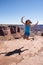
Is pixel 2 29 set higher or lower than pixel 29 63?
lower

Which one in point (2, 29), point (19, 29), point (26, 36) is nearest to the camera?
point (26, 36)

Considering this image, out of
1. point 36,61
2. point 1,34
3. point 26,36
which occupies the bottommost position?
point 1,34

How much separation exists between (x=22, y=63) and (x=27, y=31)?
3.93 metres

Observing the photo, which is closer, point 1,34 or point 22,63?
point 22,63

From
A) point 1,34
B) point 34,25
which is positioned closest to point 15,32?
point 1,34

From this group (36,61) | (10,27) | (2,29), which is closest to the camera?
(36,61)

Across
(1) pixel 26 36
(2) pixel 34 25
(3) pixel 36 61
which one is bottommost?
(3) pixel 36 61

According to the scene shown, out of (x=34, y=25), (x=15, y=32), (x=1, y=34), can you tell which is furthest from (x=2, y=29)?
(x=34, y=25)

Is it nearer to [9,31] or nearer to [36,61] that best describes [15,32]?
[9,31]

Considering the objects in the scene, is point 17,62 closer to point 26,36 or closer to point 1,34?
point 26,36

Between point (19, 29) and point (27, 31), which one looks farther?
point (19, 29)

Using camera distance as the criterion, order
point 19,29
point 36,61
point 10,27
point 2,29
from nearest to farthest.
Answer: point 36,61
point 2,29
point 10,27
point 19,29

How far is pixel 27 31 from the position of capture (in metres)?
10.3

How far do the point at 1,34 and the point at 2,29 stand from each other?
11.6ft
